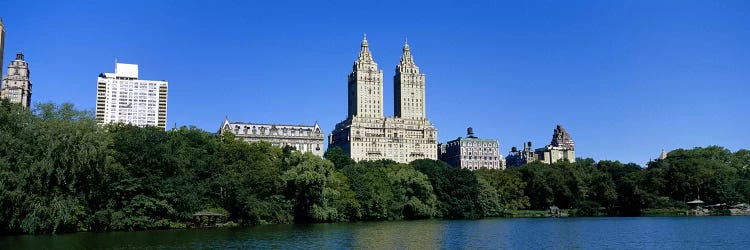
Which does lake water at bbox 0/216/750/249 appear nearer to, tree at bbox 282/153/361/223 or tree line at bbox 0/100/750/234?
tree line at bbox 0/100/750/234

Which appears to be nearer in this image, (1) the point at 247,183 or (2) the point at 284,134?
(1) the point at 247,183

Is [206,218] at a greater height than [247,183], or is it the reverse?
[247,183]

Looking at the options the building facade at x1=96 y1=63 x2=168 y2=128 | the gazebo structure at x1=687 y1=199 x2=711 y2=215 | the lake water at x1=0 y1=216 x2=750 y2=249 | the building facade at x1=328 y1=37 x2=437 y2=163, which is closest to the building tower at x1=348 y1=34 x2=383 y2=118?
the building facade at x1=328 y1=37 x2=437 y2=163

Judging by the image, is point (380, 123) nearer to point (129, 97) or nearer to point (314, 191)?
point (129, 97)

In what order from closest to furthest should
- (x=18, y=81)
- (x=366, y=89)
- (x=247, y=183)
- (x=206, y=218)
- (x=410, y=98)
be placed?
1. (x=206, y=218)
2. (x=247, y=183)
3. (x=18, y=81)
4. (x=366, y=89)
5. (x=410, y=98)

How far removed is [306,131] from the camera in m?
156

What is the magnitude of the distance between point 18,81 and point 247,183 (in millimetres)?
102639

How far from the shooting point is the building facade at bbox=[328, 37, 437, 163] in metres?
185

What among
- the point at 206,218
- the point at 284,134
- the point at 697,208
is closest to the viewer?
the point at 206,218

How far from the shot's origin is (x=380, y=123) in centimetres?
18925

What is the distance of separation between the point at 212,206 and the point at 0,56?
5899 centimetres

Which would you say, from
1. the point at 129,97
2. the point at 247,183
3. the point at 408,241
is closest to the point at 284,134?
the point at 129,97

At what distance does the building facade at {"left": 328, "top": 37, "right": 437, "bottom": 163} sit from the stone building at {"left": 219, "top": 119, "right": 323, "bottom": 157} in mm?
27957

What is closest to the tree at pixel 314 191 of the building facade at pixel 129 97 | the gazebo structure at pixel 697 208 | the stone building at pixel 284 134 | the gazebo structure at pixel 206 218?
the gazebo structure at pixel 206 218
